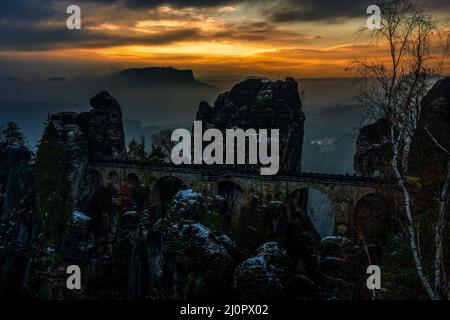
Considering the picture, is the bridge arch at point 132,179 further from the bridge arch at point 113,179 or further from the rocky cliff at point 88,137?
the rocky cliff at point 88,137

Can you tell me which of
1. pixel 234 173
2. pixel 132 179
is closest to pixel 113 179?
pixel 132 179

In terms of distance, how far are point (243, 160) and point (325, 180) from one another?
1854 cm

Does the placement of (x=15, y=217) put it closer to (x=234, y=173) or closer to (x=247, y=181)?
(x=234, y=173)

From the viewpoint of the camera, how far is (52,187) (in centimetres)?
6291

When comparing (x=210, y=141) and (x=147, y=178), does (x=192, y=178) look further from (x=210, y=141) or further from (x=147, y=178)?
(x=210, y=141)

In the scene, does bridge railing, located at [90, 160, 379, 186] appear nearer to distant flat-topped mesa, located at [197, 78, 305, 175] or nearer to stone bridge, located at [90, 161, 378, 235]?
stone bridge, located at [90, 161, 378, 235]

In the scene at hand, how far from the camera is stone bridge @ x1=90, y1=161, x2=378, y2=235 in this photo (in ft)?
159

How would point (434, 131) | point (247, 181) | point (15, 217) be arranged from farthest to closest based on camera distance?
point (15, 217) → point (247, 181) → point (434, 131)

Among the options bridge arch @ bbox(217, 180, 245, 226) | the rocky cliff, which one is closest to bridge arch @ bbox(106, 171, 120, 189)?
the rocky cliff

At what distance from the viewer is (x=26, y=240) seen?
2272 inches

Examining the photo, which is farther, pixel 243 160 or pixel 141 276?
pixel 243 160

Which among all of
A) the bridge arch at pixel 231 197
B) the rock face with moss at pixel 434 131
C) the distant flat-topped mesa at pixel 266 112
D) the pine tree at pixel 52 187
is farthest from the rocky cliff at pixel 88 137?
the rock face with moss at pixel 434 131

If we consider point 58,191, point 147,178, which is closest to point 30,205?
point 58,191

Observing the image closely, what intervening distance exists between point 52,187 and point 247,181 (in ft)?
98.4
